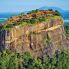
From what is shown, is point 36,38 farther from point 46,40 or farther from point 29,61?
point 29,61

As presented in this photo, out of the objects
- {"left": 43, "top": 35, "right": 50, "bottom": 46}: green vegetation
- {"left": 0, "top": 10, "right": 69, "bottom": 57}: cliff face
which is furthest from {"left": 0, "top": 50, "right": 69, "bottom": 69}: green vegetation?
{"left": 43, "top": 35, "right": 50, "bottom": 46}: green vegetation

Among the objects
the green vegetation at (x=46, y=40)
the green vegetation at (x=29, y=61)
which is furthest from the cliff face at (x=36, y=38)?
the green vegetation at (x=29, y=61)

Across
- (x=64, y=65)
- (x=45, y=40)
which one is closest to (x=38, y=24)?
(x=45, y=40)

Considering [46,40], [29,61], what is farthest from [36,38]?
[29,61]

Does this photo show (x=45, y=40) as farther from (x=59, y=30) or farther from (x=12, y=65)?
(x=12, y=65)

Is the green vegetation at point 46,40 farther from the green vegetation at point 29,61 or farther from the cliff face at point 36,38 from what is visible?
the green vegetation at point 29,61

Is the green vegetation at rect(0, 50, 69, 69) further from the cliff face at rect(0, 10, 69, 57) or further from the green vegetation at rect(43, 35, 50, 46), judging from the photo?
the green vegetation at rect(43, 35, 50, 46)
